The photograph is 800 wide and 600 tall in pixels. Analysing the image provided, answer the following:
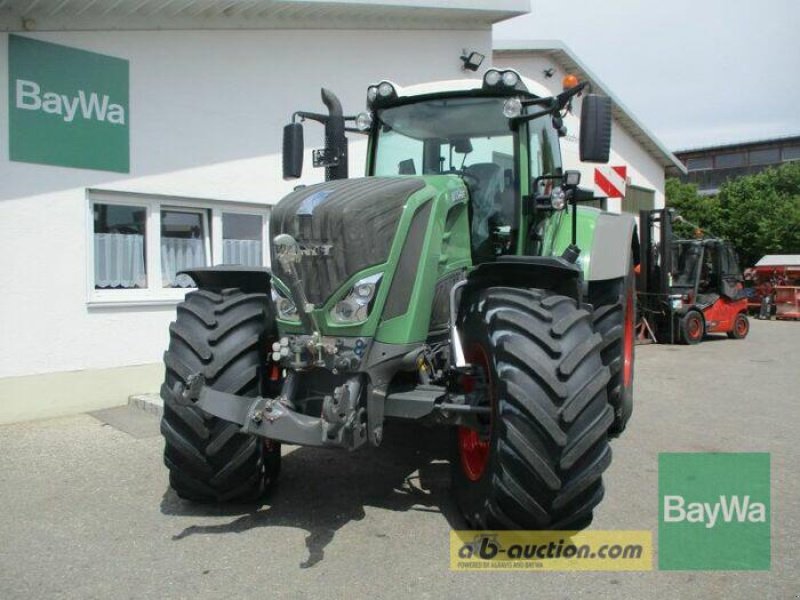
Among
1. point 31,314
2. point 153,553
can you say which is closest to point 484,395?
point 153,553

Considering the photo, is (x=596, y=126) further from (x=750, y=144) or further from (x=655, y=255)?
(x=750, y=144)

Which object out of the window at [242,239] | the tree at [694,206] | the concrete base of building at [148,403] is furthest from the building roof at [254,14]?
the tree at [694,206]

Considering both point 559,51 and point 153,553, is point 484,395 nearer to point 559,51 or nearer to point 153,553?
point 153,553

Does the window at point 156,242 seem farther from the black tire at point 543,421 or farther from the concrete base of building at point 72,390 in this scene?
the black tire at point 543,421

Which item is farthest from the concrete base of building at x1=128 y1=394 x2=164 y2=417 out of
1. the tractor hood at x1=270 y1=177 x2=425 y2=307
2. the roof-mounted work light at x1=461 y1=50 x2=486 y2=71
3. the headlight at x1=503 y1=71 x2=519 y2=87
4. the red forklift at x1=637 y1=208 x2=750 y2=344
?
the red forklift at x1=637 y1=208 x2=750 y2=344

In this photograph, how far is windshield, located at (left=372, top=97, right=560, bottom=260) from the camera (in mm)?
4566

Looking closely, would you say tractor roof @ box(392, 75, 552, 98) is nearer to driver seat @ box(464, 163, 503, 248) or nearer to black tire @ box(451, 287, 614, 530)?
driver seat @ box(464, 163, 503, 248)

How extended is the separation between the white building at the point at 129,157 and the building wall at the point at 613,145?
181 inches

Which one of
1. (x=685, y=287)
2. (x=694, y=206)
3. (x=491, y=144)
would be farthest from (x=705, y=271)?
(x=694, y=206)

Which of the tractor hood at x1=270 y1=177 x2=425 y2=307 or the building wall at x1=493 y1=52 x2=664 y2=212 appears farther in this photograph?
the building wall at x1=493 y1=52 x2=664 y2=212

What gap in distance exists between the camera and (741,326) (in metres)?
14.7

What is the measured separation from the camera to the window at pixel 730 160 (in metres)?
50.1

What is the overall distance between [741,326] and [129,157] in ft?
41.3

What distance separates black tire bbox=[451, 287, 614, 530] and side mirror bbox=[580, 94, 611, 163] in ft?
3.85
